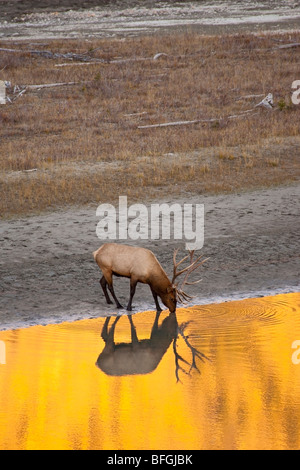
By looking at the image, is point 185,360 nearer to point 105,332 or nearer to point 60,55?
point 105,332

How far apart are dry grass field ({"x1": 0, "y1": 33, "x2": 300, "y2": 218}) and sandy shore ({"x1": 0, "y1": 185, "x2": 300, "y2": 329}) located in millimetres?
1087

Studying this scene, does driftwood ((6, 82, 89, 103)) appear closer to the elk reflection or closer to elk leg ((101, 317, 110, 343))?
elk leg ((101, 317, 110, 343))

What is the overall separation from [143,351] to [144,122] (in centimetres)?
1372

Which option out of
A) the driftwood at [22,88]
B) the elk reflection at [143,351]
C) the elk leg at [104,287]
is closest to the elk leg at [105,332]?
the elk reflection at [143,351]

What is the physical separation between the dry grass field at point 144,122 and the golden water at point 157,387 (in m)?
5.81

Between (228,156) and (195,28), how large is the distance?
30.4 m

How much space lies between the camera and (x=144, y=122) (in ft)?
73.9

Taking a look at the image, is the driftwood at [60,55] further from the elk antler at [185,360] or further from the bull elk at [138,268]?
the elk antler at [185,360]

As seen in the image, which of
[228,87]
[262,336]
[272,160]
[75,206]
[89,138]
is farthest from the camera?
[228,87]

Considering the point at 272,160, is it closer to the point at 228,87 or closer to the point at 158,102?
the point at 158,102

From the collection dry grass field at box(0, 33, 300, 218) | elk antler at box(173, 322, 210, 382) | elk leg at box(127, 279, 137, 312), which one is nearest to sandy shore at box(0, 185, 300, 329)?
elk leg at box(127, 279, 137, 312)

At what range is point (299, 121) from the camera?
72.9 ft
